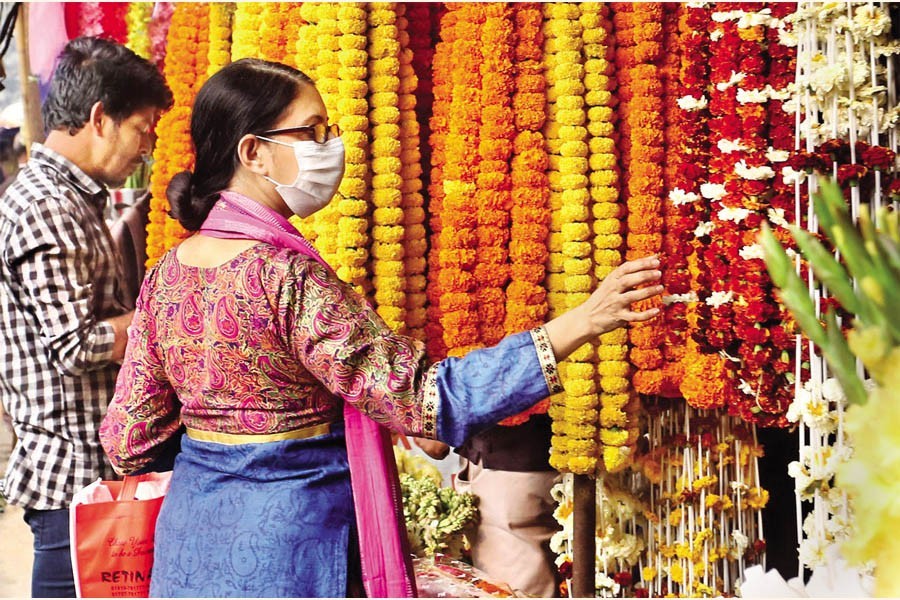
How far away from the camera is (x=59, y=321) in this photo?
8.07ft

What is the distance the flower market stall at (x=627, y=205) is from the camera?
2.13 meters

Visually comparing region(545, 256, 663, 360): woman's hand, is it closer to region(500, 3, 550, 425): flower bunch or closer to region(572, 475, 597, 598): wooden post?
region(500, 3, 550, 425): flower bunch

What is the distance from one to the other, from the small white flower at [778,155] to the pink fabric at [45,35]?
2405 mm

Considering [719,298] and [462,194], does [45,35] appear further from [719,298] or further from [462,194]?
[719,298]

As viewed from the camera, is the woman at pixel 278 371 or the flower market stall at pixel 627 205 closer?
the woman at pixel 278 371

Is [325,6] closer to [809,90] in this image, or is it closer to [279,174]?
[279,174]

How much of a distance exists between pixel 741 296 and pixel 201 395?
118cm

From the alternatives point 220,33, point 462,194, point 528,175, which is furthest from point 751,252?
point 220,33

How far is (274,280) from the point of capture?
1.77 metres

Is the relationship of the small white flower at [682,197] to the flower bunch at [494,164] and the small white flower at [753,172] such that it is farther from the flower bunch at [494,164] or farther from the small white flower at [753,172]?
the flower bunch at [494,164]

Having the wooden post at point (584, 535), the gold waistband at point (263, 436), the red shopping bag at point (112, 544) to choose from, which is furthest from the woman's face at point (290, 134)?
the wooden post at point (584, 535)

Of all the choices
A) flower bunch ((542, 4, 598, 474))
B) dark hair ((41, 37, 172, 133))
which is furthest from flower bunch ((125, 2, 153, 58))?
flower bunch ((542, 4, 598, 474))

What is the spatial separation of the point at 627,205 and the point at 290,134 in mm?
925

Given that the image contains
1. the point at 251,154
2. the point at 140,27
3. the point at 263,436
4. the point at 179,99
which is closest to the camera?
the point at 263,436
